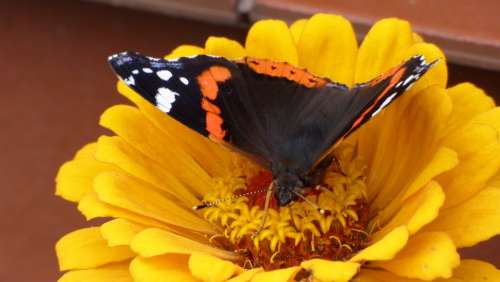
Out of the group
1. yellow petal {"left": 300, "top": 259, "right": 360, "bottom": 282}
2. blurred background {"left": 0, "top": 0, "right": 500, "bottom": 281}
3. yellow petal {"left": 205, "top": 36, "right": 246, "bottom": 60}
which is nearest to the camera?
yellow petal {"left": 300, "top": 259, "right": 360, "bottom": 282}

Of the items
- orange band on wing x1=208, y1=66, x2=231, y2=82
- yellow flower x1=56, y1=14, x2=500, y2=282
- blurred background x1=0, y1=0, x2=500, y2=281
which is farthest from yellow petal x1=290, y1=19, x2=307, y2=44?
blurred background x1=0, y1=0, x2=500, y2=281

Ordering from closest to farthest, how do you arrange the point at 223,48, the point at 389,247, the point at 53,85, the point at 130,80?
1. the point at 389,247
2. the point at 130,80
3. the point at 223,48
4. the point at 53,85

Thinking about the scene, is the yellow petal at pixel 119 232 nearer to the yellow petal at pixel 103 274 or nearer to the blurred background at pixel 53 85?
the yellow petal at pixel 103 274

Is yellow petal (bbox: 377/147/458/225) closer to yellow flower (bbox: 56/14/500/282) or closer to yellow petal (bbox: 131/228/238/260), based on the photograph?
yellow flower (bbox: 56/14/500/282)

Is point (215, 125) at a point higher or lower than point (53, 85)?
higher

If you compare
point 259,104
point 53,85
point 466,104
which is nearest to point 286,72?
point 259,104

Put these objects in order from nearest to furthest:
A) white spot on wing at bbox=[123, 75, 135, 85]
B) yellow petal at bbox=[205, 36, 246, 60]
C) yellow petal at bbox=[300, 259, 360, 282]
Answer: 1. yellow petal at bbox=[300, 259, 360, 282]
2. white spot on wing at bbox=[123, 75, 135, 85]
3. yellow petal at bbox=[205, 36, 246, 60]

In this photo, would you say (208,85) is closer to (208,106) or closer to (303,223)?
(208,106)
